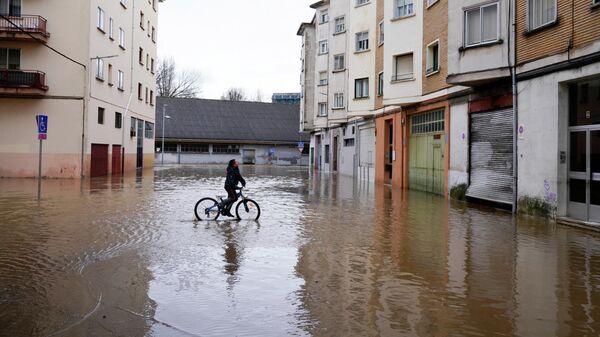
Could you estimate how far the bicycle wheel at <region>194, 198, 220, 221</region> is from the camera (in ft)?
40.4

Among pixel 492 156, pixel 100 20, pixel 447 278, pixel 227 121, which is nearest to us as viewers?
pixel 447 278

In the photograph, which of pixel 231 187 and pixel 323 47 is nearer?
pixel 231 187

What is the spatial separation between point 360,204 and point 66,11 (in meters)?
19.8

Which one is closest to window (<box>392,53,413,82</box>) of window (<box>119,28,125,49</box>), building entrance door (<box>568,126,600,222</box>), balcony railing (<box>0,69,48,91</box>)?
building entrance door (<box>568,126,600,222</box>)

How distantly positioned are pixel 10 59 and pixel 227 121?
144 feet

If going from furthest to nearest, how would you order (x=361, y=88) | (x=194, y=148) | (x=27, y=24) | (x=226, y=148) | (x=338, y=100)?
(x=226, y=148)
(x=194, y=148)
(x=338, y=100)
(x=361, y=88)
(x=27, y=24)

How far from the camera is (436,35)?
20.5 metres

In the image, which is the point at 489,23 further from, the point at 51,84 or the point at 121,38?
the point at 121,38

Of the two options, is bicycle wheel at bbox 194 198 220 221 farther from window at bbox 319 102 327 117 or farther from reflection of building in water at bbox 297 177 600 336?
window at bbox 319 102 327 117

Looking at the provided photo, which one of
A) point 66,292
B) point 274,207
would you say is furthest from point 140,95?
point 66,292

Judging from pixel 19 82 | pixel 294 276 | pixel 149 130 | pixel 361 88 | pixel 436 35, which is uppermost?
pixel 436 35

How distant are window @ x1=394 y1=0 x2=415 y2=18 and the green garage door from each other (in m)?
4.47

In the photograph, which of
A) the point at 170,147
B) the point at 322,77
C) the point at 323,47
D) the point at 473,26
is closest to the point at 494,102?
the point at 473,26

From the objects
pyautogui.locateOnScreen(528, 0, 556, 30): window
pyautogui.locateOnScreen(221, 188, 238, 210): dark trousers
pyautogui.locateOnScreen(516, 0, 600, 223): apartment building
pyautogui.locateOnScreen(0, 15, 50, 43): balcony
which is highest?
pyautogui.locateOnScreen(0, 15, 50, 43): balcony
